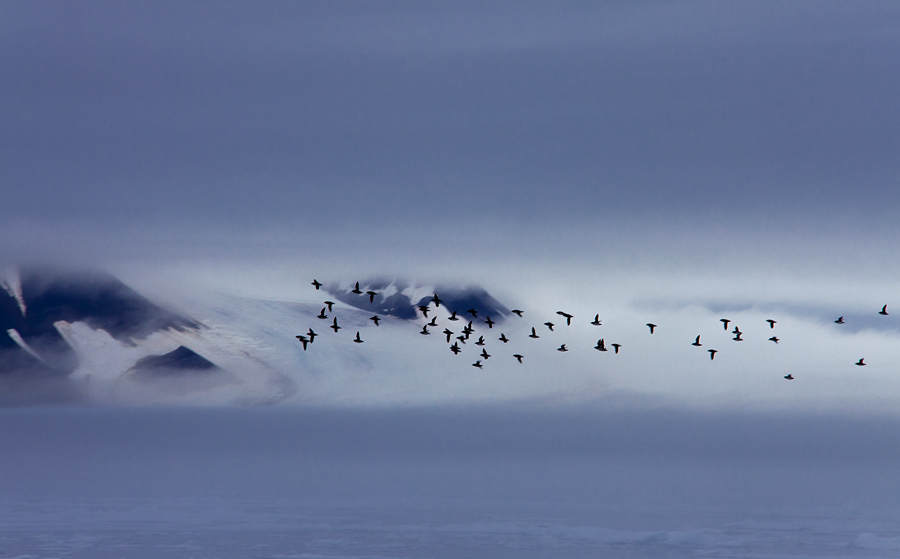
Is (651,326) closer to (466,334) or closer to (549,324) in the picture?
(549,324)

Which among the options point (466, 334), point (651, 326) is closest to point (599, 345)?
point (651, 326)

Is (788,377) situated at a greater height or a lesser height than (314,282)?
lesser

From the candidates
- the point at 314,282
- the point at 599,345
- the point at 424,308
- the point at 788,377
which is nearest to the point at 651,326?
the point at 599,345

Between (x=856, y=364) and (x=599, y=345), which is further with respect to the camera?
(x=856, y=364)

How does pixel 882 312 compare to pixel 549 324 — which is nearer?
pixel 882 312

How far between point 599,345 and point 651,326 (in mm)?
7144

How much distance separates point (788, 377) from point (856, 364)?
1139cm

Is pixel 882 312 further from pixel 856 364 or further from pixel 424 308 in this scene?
pixel 424 308

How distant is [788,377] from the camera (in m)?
141

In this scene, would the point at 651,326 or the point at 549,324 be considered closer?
the point at 651,326

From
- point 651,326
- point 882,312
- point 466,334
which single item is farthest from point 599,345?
point 882,312

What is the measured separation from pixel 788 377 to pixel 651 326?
2002cm

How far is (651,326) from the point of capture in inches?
5394

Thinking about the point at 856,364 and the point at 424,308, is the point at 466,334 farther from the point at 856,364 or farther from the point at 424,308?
the point at 856,364
